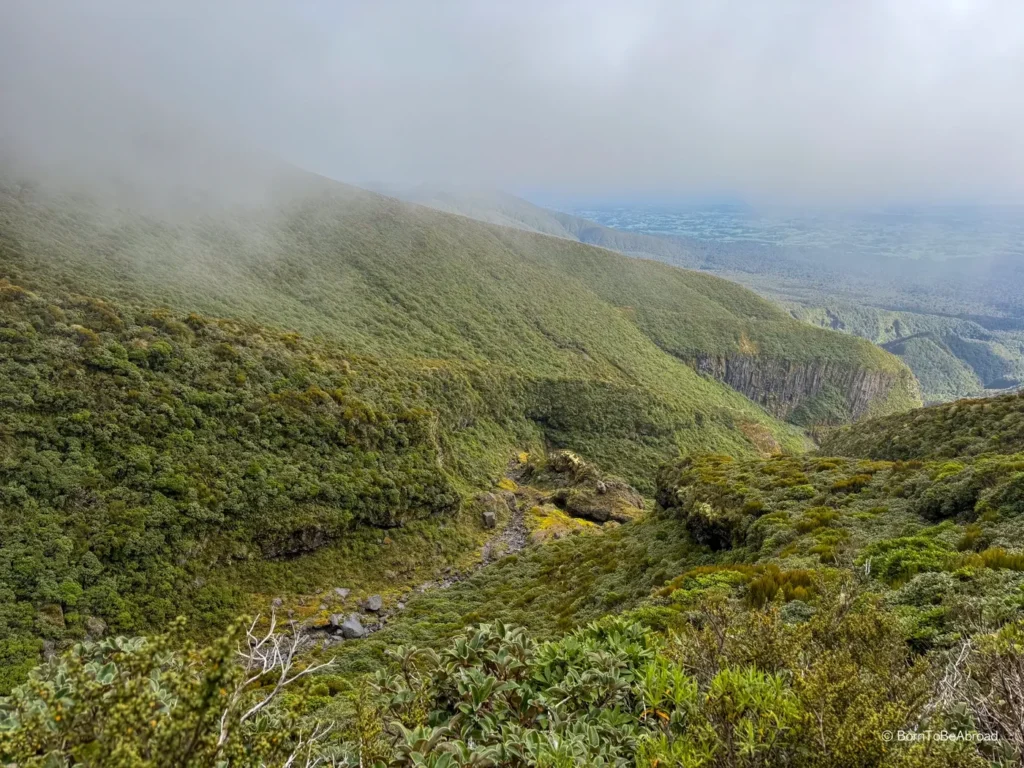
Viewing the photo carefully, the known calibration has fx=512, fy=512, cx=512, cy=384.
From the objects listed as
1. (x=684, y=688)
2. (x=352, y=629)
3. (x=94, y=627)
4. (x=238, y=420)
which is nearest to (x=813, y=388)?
(x=352, y=629)

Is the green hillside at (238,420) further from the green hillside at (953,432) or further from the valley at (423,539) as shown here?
the green hillside at (953,432)

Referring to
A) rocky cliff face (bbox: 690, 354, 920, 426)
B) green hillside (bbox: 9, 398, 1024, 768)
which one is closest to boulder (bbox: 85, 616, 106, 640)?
green hillside (bbox: 9, 398, 1024, 768)

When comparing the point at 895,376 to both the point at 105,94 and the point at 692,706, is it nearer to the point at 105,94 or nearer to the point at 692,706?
the point at 692,706

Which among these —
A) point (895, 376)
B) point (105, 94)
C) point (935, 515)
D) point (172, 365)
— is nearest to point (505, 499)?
point (172, 365)

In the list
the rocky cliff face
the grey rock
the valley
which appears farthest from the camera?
the rocky cliff face

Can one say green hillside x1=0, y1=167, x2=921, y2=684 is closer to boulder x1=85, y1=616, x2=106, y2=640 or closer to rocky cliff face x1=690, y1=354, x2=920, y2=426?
boulder x1=85, y1=616, x2=106, y2=640

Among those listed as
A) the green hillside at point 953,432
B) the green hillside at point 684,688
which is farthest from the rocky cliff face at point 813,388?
the green hillside at point 684,688

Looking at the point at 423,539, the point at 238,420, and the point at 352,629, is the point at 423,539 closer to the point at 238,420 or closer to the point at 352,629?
the point at 352,629
